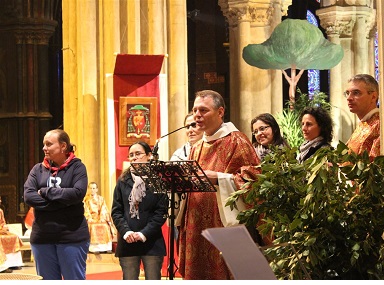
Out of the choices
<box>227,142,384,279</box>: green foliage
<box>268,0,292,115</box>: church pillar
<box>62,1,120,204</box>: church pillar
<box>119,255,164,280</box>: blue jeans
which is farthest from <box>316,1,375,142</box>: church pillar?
<box>227,142,384,279</box>: green foliage

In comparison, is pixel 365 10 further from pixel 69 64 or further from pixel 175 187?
pixel 175 187

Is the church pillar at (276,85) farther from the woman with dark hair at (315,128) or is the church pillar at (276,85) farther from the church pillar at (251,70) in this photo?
the woman with dark hair at (315,128)

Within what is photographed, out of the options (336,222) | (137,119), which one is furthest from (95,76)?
(336,222)

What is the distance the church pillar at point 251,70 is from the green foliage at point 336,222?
14.7 metres

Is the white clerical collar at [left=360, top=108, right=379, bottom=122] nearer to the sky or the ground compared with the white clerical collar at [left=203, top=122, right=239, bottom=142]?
nearer to the sky

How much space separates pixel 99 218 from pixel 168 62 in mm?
2465

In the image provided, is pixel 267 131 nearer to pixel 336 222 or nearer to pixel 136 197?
pixel 136 197

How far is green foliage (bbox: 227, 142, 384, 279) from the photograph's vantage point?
16.3 ft

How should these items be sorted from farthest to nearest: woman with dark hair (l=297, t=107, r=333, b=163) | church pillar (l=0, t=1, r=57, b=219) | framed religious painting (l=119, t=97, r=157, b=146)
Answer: church pillar (l=0, t=1, r=57, b=219)
framed religious painting (l=119, t=97, r=157, b=146)
woman with dark hair (l=297, t=107, r=333, b=163)

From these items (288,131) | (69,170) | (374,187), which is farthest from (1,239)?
(374,187)

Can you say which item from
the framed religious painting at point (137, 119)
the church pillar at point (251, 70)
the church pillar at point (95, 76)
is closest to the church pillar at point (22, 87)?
the church pillar at point (251, 70)

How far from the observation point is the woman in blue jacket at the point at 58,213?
743 cm

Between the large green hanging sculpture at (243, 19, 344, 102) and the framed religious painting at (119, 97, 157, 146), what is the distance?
18.4ft

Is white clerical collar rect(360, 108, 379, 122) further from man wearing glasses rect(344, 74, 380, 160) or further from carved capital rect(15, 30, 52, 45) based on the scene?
carved capital rect(15, 30, 52, 45)
